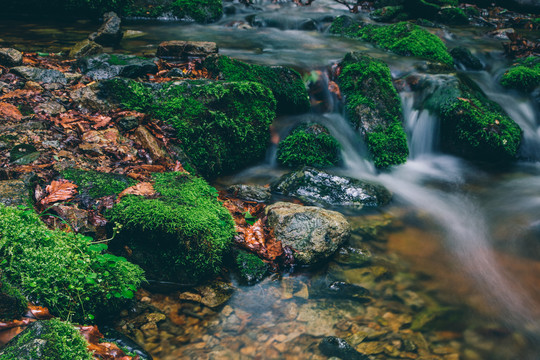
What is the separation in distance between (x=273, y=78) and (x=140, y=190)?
381cm

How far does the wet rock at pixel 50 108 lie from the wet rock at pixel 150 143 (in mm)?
1108

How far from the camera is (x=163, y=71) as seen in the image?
6.65 meters

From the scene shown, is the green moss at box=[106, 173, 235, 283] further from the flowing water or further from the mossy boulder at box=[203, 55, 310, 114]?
the mossy boulder at box=[203, 55, 310, 114]

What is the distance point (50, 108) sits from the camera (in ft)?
16.1

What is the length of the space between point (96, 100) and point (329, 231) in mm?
3702

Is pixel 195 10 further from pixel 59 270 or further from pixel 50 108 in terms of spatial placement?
pixel 59 270

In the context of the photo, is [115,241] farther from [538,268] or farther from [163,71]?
[538,268]

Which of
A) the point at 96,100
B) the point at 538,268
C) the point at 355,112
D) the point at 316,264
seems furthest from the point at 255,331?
the point at 355,112

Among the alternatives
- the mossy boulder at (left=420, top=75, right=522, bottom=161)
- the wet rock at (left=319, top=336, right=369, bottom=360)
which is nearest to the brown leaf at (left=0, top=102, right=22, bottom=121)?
the wet rock at (left=319, top=336, right=369, bottom=360)

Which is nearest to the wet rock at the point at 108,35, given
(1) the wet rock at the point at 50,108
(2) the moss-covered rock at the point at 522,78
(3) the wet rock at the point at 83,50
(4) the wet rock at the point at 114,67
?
(3) the wet rock at the point at 83,50

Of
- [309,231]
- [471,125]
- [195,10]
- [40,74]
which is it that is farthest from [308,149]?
[195,10]

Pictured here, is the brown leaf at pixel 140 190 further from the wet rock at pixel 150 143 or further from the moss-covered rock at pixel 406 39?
the moss-covered rock at pixel 406 39

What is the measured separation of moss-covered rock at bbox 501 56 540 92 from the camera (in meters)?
8.11

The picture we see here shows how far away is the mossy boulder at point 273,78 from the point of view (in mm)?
6539
